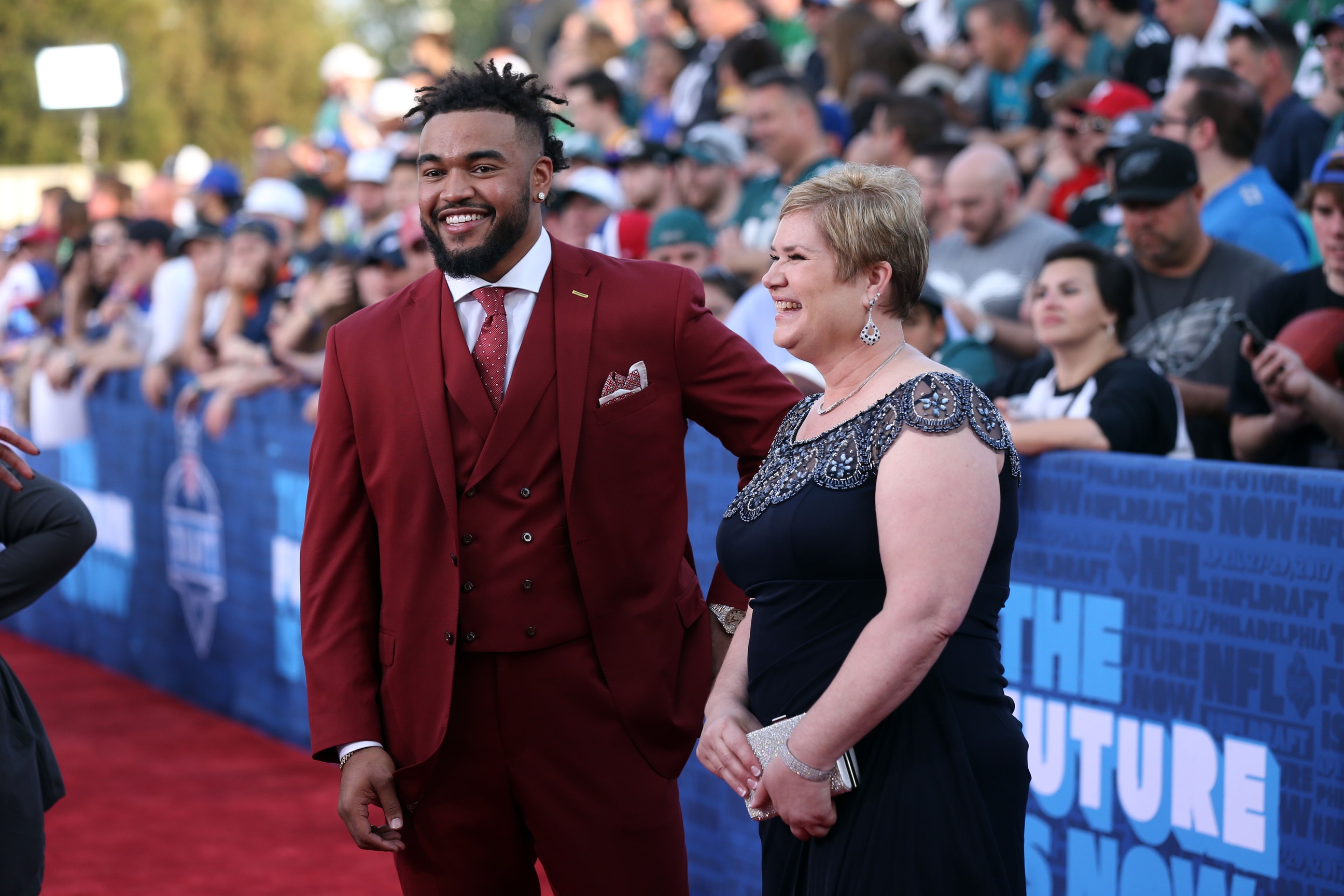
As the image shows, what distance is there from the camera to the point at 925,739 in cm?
229

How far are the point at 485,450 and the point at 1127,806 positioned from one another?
1787 mm

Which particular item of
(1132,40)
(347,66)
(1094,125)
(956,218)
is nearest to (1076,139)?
(1094,125)

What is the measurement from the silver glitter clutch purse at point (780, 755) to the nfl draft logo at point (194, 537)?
16.1ft

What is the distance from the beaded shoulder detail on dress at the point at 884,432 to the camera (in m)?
2.22

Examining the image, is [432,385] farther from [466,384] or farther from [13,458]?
[13,458]

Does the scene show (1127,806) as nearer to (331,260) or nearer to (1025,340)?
(1025,340)

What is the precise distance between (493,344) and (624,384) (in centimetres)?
26

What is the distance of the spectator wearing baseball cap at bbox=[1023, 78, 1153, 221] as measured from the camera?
6.16 m

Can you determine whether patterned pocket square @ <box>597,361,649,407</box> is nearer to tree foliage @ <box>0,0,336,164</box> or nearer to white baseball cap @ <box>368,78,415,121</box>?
white baseball cap @ <box>368,78,415,121</box>

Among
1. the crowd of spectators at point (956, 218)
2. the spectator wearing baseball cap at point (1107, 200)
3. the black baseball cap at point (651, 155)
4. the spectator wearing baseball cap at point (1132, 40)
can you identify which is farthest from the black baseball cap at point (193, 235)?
the spectator wearing baseball cap at point (1132, 40)

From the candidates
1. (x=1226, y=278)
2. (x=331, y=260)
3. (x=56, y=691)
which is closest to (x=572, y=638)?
(x=1226, y=278)

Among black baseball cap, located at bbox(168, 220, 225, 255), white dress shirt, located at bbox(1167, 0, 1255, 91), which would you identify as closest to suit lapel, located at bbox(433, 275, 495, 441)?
white dress shirt, located at bbox(1167, 0, 1255, 91)

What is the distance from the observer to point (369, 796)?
8.73 ft

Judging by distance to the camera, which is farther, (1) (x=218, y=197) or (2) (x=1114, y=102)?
(1) (x=218, y=197)
